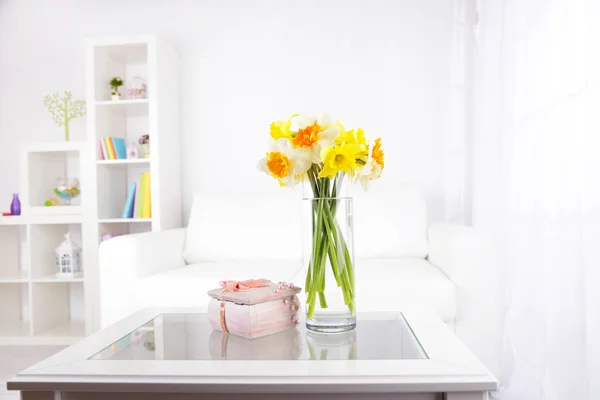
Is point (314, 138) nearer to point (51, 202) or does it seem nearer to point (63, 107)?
point (51, 202)

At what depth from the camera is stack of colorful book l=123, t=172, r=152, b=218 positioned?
3.07 m

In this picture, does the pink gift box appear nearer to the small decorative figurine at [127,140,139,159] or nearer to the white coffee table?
the white coffee table

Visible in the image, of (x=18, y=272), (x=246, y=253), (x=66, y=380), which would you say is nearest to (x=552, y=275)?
(x=246, y=253)

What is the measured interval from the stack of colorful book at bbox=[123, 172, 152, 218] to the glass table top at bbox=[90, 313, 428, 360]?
68.6 inches

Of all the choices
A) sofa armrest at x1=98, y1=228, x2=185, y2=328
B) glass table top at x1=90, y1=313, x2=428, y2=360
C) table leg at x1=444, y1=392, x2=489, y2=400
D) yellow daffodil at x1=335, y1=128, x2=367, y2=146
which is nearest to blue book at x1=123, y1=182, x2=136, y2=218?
sofa armrest at x1=98, y1=228, x2=185, y2=328

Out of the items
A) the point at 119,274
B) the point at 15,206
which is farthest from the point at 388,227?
the point at 15,206

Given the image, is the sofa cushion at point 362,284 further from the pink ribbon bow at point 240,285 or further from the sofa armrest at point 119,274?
the pink ribbon bow at point 240,285

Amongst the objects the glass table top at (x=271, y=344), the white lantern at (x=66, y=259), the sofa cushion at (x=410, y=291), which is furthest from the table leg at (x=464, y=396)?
the white lantern at (x=66, y=259)

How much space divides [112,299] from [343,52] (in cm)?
191

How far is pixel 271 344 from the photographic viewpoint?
1.21 metres

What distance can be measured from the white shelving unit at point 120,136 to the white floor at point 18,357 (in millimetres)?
314

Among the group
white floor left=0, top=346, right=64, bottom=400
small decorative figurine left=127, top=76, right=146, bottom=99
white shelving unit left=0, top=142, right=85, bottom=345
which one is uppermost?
small decorative figurine left=127, top=76, right=146, bottom=99

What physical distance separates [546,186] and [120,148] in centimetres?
223

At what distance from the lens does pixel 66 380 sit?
3.31 ft
